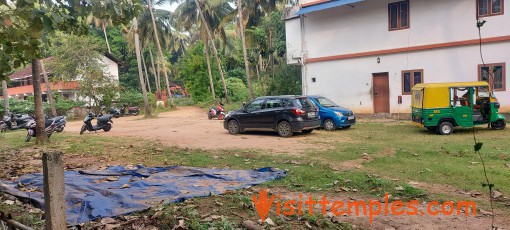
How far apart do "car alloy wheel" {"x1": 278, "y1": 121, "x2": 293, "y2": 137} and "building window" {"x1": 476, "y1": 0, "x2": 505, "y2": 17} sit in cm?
1017

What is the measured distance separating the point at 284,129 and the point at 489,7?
1083 centimetres

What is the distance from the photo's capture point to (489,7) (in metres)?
16.2

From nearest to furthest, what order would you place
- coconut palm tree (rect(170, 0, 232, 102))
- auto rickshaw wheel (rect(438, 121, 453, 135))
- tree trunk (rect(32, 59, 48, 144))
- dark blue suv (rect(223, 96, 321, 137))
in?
tree trunk (rect(32, 59, 48, 144)), auto rickshaw wheel (rect(438, 121, 453, 135)), dark blue suv (rect(223, 96, 321, 137)), coconut palm tree (rect(170, 0, 232, 102))

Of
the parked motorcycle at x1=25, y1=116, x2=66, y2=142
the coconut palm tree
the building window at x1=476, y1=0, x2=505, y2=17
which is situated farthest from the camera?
the coconut palm tree

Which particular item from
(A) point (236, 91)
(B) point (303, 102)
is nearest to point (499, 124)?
(B) point (303, 102)

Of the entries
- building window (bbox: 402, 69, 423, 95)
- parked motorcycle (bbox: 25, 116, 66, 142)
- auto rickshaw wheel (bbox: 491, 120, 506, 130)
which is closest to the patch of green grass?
parked motorcycle (bbox: 25, 116, 66, 142)

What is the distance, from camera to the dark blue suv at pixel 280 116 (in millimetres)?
13211

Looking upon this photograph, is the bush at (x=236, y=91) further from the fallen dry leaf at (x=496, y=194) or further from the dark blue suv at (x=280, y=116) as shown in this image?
the fallen dry leaf at (x=496, y=194)

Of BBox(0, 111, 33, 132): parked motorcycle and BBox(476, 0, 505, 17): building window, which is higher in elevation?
BBox(476, 0, 505, 17): building window

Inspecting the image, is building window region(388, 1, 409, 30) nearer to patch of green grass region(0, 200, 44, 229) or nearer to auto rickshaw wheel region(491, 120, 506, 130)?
auto rickshaw wheel region(491, 120, 506, 130)

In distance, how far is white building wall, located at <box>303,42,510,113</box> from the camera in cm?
1653

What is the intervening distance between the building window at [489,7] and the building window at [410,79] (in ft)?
11.5

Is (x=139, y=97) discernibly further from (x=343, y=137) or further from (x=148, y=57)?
(x=343, y=137)

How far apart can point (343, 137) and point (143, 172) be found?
317 inches
